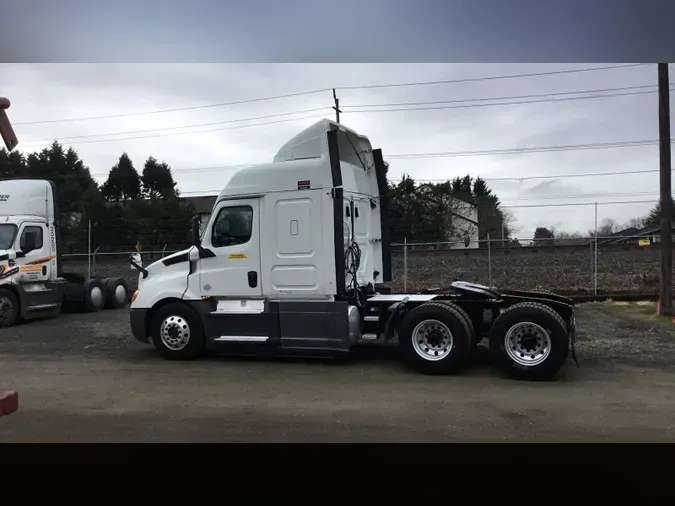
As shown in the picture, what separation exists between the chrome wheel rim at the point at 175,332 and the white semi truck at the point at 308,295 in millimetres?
15

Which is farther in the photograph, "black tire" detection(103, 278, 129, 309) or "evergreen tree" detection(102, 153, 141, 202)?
"evergreen tree" detection(102, 153, 141, 202)

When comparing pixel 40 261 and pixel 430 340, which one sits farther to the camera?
pixel 40 261

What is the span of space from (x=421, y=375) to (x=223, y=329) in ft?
9.99

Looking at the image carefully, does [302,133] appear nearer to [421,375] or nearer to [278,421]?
[421,375]

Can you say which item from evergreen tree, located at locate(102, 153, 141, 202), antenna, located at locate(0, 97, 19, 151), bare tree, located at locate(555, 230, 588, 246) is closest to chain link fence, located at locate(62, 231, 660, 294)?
bare tree, located at locate(555, 230, 588, 246)

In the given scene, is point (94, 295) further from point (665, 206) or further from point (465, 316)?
point (665, 206)

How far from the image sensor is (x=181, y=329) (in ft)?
29.4

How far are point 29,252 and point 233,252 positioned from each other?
7.57m

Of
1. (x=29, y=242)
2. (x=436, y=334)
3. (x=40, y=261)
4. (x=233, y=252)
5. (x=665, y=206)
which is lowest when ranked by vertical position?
(x=436, y=334)

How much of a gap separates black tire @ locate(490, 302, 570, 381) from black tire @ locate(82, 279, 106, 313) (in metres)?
12.1

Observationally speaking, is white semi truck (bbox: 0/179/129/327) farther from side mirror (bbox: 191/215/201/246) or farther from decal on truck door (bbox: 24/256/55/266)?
side mirror (bbox: 191/215/201/246)

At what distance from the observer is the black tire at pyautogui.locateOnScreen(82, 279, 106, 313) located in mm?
15961

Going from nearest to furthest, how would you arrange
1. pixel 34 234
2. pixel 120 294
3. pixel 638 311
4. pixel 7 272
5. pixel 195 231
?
pixel 195 231 → pixel 7 272 → pixel 34 234 → pixel 638 311 → pixel 120 294

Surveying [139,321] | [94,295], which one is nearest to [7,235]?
[94,295]
